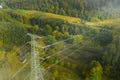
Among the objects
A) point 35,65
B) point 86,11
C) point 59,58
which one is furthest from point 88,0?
point 35,65

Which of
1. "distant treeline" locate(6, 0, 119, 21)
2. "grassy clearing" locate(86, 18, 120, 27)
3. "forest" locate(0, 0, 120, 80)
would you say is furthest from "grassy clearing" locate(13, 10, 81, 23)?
"grassy clearing" locate(86, 18, 120, 27)

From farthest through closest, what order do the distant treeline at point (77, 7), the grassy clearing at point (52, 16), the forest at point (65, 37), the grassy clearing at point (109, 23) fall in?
the distant treeline at point (77, 7), the grassy clearing at point (52, 16), the grassy clearing at point (109, 23), the forest at point (65, 37)

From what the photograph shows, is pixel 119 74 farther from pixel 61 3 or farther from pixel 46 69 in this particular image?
pixel 61 3

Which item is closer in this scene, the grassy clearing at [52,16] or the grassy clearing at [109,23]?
the grassy clearing at [109,23]

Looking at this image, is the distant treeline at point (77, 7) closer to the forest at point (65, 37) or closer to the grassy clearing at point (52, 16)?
the forest at point (65, 37)

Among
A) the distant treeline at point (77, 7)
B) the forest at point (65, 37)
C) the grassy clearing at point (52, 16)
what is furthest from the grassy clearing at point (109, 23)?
the grassy clearing at point (52, 16)

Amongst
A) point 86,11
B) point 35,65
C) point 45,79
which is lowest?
point 45,79

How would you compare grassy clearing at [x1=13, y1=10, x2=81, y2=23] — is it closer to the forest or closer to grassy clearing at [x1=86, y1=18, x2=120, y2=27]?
the forest

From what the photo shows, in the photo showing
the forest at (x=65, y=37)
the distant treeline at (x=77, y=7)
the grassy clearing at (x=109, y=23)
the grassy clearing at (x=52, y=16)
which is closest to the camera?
the forest at (x=65, y=37)
